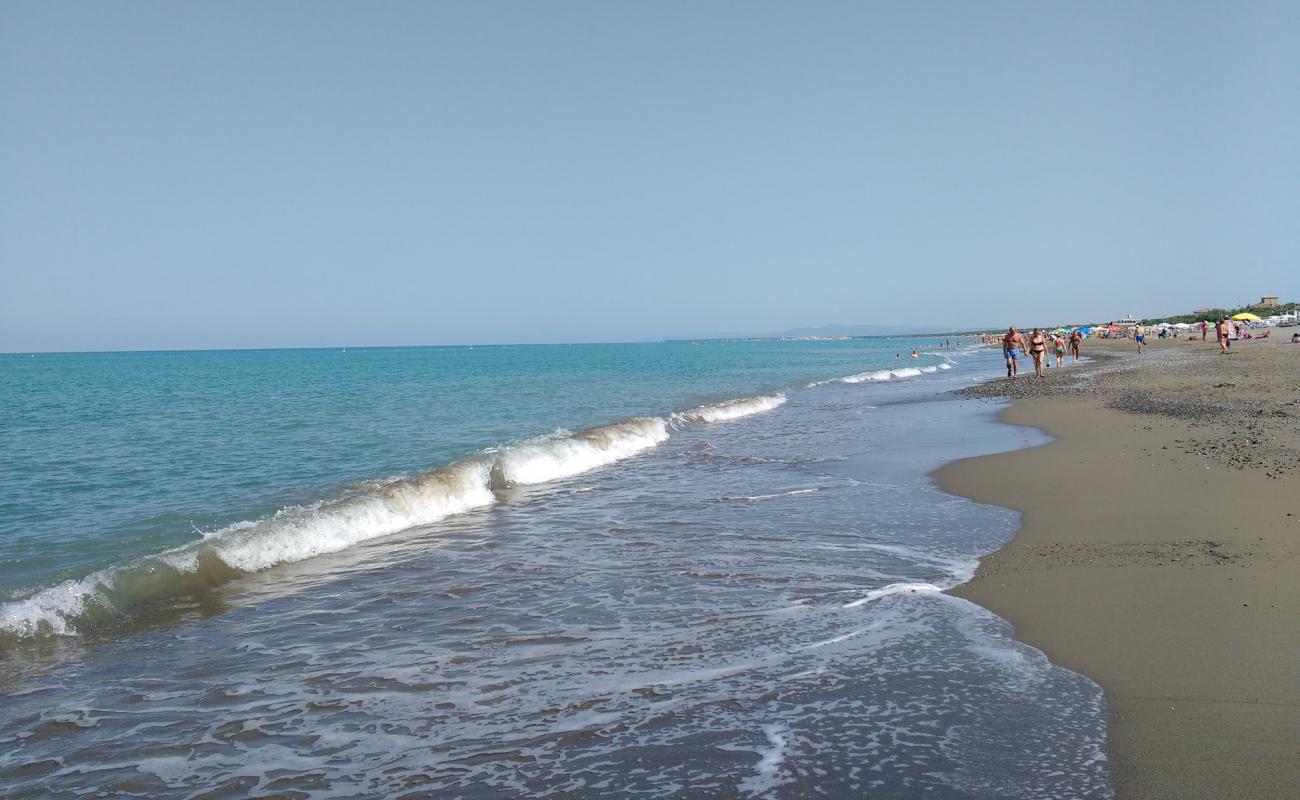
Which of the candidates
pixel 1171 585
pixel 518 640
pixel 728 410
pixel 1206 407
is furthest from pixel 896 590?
pixel 728 410

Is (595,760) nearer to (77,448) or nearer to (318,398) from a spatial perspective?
(77,448)

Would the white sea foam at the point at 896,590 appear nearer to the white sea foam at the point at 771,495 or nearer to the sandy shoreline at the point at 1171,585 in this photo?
the sandy shoreline at the point at 1171,585

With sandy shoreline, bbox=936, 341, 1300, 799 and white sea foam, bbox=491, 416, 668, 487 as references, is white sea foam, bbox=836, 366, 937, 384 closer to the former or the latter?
white sea foam, bbox=491, 416, 668, 487

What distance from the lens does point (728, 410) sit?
30.1m

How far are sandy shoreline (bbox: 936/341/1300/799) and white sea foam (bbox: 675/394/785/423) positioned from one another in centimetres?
1286

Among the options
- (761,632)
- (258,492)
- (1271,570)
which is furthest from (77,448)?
(1271,570)

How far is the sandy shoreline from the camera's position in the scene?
4.18 metres

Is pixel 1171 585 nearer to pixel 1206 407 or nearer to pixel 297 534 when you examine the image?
pixel 297 534

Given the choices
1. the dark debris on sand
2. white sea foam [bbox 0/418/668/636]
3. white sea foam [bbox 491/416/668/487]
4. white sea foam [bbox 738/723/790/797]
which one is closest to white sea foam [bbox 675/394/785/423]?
white sea foam [bbox 491/416/668/487]

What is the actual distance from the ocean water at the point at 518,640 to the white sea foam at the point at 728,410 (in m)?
11.1

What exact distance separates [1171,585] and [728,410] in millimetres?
23263

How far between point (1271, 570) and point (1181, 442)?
8.85 m

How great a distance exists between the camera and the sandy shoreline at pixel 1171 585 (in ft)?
13.7

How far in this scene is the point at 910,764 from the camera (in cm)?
426
